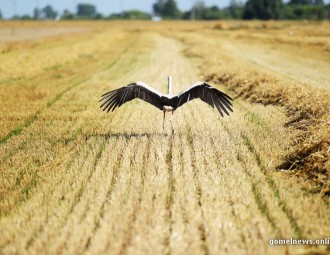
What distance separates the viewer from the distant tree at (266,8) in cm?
9462

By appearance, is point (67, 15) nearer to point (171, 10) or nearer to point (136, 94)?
point (171, 10)

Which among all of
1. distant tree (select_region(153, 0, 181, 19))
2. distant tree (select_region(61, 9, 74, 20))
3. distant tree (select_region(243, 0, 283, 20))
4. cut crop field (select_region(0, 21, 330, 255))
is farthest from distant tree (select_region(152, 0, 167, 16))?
cut crop field (select_region(0, 21, 330, 255))

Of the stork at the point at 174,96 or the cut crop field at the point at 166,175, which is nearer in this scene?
the cut crop field at the point at 166,175

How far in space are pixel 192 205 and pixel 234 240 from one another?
1.08 metres

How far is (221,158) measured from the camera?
Result: 25.1 feet

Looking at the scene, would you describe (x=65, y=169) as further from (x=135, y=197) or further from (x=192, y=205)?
(x=192, y=205)

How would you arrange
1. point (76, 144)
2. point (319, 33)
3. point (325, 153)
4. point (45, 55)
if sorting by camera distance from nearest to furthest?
1. point (325, 153)
2. point (76, 144)
3. point (45, 55)
4. point (319, 33)

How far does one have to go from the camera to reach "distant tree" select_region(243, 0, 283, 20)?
9462cm

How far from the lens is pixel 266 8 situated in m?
95.1

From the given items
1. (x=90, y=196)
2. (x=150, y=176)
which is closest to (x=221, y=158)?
(x=150, y=176)

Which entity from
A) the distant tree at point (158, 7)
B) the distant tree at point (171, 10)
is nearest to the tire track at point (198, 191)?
the distant tree at point (171, 10)

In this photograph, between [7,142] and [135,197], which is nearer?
[135,197]

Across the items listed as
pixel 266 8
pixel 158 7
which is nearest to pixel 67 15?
pixel 158 7

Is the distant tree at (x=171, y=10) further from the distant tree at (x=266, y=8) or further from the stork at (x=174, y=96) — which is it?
the stork at (x=174, y=96)
